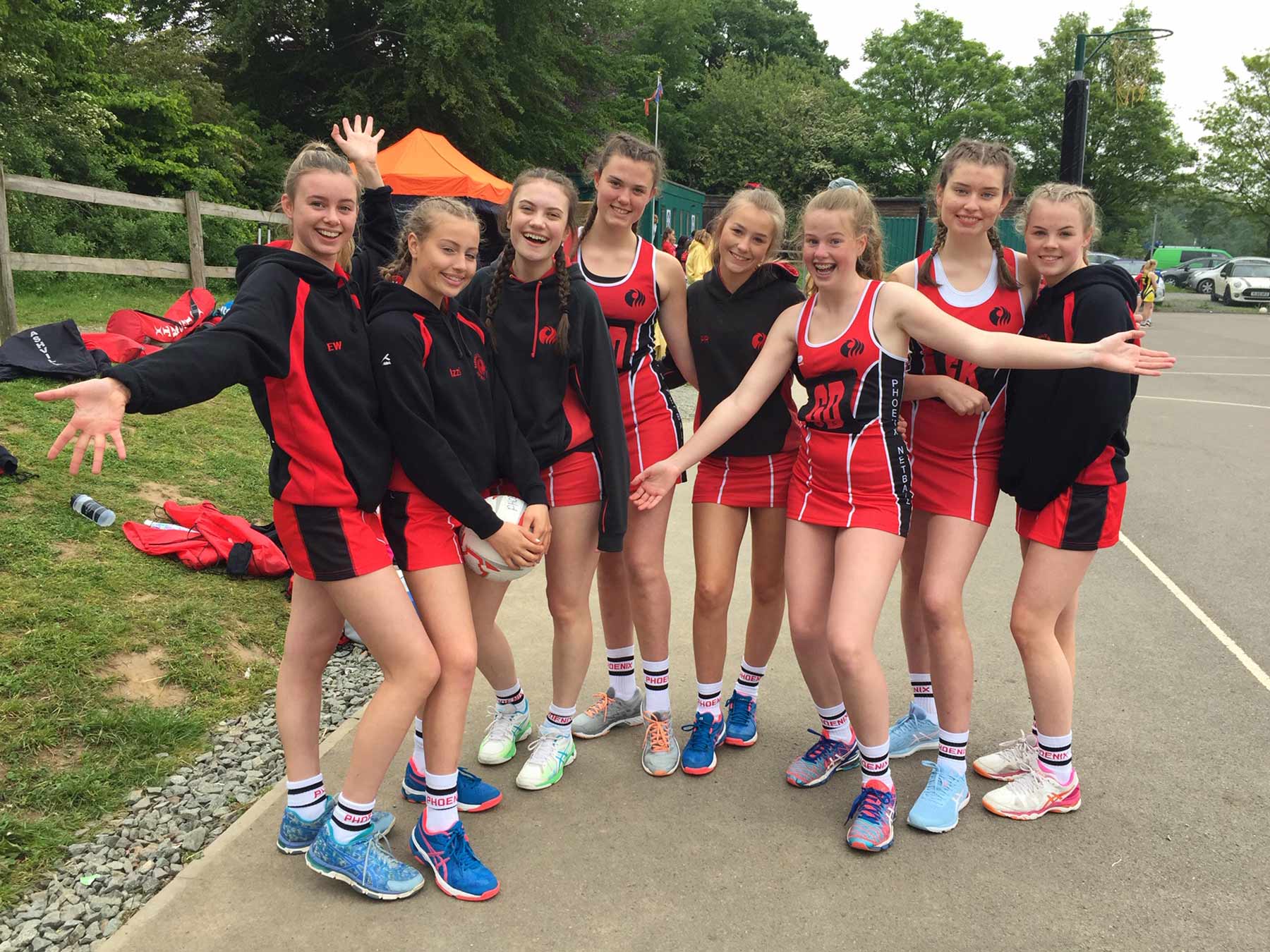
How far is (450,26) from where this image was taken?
73.3 ft

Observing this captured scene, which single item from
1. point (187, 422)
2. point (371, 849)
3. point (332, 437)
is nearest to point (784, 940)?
point (371, 849)

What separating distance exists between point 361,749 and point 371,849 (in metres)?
0.31

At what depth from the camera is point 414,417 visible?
282cm

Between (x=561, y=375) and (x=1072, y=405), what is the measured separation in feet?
5.53

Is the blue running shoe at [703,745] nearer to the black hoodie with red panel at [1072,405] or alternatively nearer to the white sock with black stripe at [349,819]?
the white sock with black stripe at [349,819]

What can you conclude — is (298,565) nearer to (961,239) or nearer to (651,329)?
(651,329)

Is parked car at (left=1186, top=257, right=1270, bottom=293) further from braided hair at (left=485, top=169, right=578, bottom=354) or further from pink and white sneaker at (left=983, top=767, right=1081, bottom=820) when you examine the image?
braided hair at (left=485, top=169, right=578, bottom=354)

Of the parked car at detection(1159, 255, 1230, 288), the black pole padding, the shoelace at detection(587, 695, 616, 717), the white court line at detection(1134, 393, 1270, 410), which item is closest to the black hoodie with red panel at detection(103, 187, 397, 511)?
the shoelace at detection(587, 695, 616, 717)

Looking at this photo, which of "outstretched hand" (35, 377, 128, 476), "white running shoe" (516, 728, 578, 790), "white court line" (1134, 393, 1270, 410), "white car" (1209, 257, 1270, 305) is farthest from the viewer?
"white car" (1209, 257, 1270, 305)

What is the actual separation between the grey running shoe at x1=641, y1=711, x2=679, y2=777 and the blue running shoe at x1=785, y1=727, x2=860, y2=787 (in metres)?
0.43

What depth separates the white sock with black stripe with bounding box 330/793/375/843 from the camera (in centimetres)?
285

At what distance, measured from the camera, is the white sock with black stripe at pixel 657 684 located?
3814 millimetres

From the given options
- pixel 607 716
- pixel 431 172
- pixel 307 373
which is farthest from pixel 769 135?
pixel 307 373

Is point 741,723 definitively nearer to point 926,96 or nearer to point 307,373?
point 307,373
